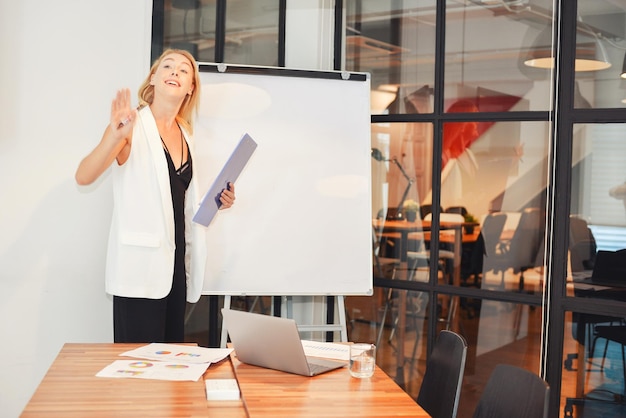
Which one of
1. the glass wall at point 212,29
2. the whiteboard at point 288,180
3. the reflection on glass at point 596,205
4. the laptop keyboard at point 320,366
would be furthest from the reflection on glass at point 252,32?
the laptop keyboard at point 320,366

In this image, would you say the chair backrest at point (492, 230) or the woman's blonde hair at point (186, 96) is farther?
the chair backrest at point (492, 230)

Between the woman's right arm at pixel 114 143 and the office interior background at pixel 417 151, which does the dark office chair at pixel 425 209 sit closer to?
the office interior background at pixel 417 151

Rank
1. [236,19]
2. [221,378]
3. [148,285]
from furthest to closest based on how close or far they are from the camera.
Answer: [236,19] → [148,285] → [221,378]

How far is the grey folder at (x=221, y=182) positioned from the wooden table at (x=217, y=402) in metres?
1.20

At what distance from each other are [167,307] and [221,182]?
0.65m

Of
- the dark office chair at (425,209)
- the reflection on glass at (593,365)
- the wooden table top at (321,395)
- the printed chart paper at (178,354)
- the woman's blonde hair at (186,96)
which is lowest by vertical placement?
the reflection on glass at (593,365)

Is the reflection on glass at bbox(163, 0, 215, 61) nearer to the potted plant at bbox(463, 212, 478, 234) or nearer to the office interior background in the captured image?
the office interior background

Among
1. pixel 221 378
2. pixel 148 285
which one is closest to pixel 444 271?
pixel 148 285

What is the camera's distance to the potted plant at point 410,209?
13.8ft

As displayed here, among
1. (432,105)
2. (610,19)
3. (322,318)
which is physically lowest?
(322,318)

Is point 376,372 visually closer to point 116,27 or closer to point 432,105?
point 432,105

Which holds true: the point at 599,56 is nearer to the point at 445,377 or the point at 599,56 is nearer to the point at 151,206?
the point at 445,377

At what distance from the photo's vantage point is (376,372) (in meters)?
2.43

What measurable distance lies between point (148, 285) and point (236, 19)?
69.1 inches
